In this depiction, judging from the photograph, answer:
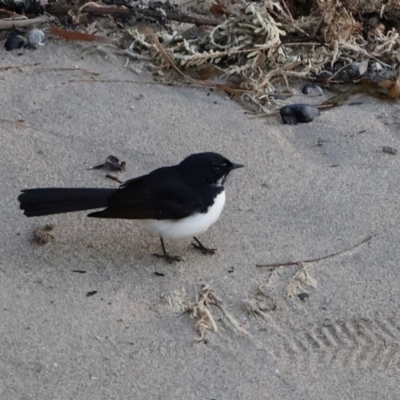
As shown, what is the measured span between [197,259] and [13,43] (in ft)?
8.28

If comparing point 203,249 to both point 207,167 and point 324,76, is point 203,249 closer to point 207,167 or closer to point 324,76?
point 207,167

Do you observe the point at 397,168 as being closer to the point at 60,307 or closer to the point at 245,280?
the point at 245,280

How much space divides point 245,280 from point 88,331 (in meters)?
0.87

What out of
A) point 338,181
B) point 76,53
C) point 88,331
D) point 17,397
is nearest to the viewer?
point 17,397

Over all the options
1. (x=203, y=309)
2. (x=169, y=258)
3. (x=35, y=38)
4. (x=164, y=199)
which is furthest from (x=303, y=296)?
(x=35, y=38)

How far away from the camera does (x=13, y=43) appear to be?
658 cm

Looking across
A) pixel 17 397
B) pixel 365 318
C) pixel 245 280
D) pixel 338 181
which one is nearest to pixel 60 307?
pixel 17 397

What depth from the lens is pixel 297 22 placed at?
22.2ft

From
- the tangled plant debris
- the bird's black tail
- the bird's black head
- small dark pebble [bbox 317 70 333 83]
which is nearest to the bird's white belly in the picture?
the bird's black head

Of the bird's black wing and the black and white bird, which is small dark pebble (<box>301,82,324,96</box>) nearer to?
the black and white bird

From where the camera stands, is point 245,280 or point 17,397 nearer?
point 17,397

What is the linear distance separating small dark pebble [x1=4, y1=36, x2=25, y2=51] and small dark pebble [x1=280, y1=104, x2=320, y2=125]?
1.94m

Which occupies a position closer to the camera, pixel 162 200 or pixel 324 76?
pixel 162 200

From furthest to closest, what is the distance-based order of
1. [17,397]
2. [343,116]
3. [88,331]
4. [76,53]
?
[76,53] → [343,116] → [88,331] → [17,397]
